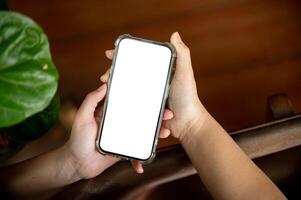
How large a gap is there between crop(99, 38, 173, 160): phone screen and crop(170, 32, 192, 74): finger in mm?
14

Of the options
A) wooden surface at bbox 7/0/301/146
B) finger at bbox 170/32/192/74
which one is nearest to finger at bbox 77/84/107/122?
finger at bbox 170/32/192/74

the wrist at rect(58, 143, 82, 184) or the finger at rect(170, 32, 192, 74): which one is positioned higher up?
the finger at rect(170, 32, 192, 74)

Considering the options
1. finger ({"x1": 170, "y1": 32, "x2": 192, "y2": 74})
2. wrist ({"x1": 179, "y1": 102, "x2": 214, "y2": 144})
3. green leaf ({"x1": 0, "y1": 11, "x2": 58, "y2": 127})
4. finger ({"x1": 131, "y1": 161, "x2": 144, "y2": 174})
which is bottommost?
finger ({"x1": 131, "y1": 161, "x2": 144, "y2": 174})

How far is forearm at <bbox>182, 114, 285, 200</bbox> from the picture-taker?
1.76 feet

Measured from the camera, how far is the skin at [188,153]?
1.78ft

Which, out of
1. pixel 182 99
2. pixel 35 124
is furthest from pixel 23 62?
pixel 182 99

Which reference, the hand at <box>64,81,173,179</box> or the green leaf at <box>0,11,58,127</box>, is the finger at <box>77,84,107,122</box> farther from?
the green leaf at <box>0,11,58,127</box>

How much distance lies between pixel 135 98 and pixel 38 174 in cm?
20

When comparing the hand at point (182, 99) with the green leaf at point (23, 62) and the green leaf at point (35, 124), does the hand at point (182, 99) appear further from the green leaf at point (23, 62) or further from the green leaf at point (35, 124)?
the green leaf at point (23, 62)

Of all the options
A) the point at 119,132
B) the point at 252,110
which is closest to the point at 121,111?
the point at 119,132

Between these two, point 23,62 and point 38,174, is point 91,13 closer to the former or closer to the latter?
point 38,174

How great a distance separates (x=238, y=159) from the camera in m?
0.56

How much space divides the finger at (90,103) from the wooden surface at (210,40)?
10.2 inches

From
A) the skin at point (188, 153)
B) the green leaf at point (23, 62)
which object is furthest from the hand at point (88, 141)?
the green leaf at point (23, 62)
